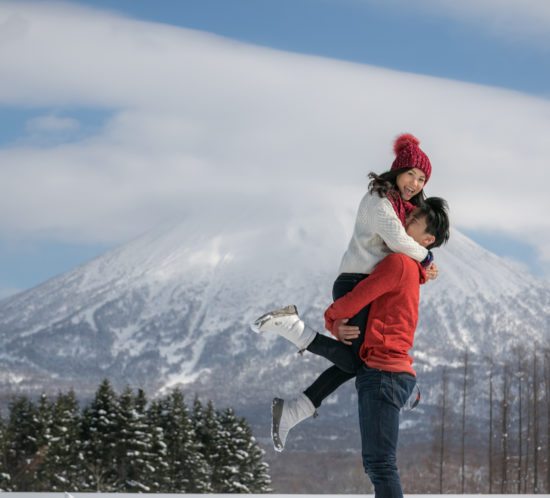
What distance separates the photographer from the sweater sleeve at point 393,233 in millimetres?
3643

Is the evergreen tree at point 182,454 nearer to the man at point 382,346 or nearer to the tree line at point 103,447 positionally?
the tree line at point 103,447

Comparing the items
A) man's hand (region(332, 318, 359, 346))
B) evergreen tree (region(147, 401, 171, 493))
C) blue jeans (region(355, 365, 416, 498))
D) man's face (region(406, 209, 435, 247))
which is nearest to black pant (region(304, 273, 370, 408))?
man's hand (region(332, 318, 359, 346))

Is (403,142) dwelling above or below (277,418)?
above

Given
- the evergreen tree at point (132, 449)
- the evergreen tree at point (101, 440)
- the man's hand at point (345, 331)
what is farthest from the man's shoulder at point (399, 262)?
the evergreen tree at point (101, 440)

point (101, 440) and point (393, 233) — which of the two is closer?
point (393, 233)

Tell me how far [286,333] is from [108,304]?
151228 mm

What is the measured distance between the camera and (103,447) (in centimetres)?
2998

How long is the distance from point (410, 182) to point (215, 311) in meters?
146

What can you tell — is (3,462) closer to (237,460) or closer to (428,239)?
(237,460)

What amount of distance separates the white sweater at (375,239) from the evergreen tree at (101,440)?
26.5 metres

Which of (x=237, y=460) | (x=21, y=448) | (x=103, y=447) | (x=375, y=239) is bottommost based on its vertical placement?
(x=375, y=239)

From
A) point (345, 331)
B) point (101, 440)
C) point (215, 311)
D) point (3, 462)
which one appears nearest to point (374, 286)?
point (345, 331)

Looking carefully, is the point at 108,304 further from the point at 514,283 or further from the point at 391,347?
the point at 391,347

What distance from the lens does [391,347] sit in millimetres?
3586
